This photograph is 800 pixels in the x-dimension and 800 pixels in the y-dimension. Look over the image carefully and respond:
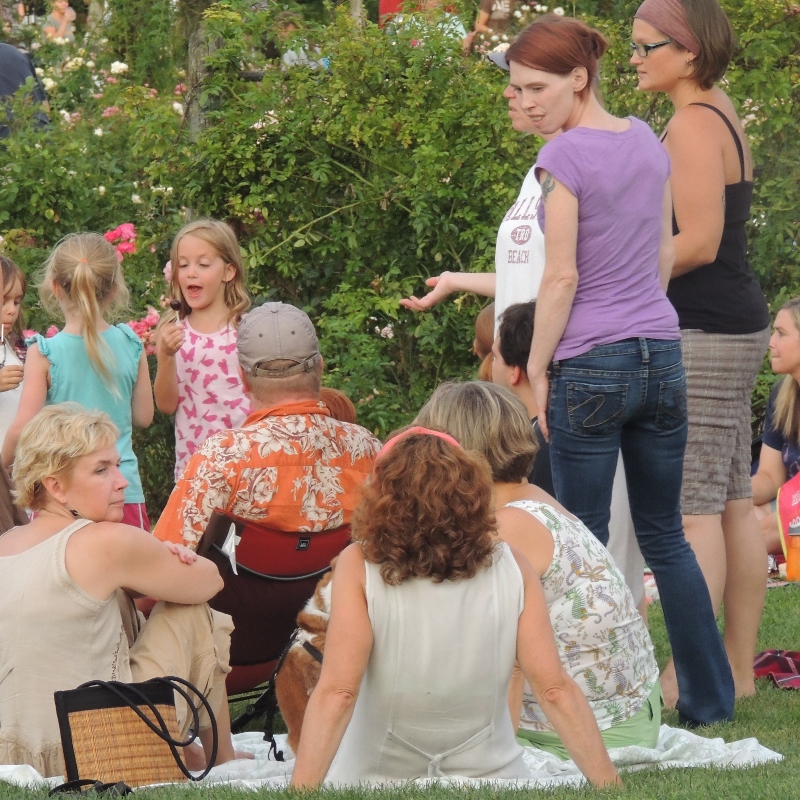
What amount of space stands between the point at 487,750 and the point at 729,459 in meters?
1.62

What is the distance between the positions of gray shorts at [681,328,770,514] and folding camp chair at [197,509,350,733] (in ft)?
3.72

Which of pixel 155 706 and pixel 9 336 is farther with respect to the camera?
pixel 9 336

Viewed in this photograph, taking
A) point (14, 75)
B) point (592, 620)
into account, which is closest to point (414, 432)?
point (592, 620)

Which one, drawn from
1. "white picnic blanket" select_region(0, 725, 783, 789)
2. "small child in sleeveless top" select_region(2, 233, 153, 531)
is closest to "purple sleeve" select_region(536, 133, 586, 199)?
"white picnic blanket" select_region(0, 725, 783, 789)

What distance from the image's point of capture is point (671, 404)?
13.1ft

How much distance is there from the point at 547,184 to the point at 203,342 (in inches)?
82.8

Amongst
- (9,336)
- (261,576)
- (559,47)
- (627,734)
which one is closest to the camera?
(627,734)

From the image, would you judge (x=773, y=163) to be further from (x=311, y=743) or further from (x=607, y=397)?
(x=311, y=743)

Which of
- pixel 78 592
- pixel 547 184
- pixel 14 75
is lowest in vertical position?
pixel 78 592

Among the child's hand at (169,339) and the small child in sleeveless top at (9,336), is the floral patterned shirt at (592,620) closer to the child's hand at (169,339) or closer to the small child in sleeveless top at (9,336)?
the child's hand at (169,339)

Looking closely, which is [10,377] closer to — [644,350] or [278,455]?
[278,455]

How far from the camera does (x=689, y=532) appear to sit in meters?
4.45

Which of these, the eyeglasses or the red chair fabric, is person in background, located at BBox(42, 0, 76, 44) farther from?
the red chair fabric

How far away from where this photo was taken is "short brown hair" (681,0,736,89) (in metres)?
4.29
